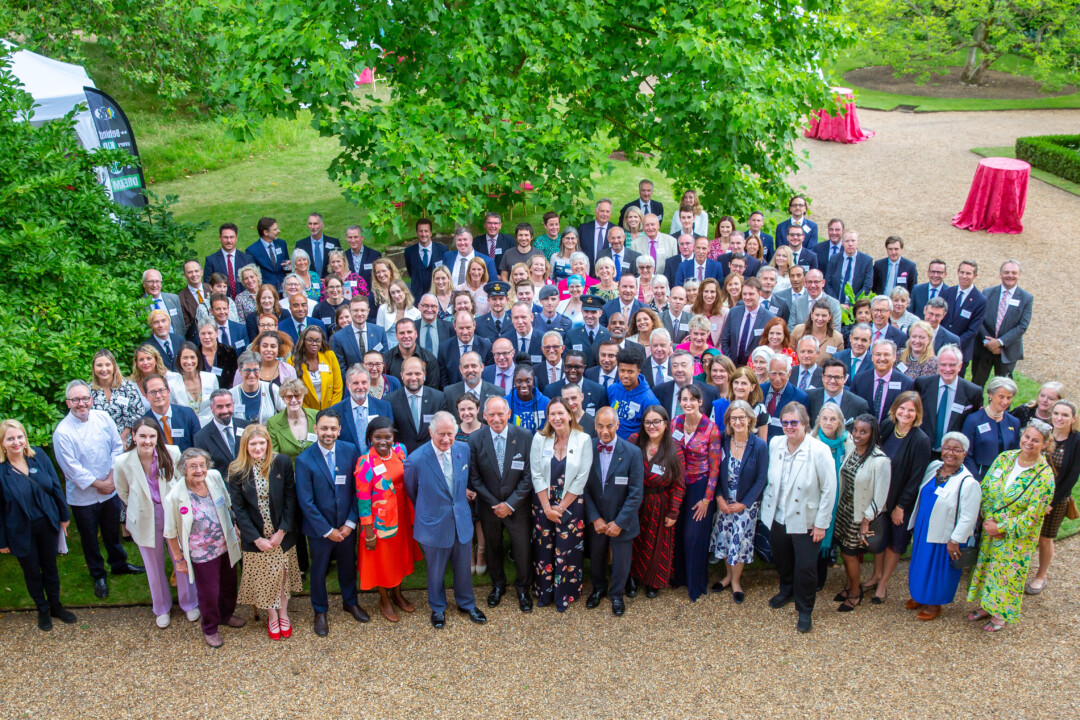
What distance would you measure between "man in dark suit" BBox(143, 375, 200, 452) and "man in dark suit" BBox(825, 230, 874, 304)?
7625mm

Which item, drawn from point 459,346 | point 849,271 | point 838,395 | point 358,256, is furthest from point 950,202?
point 459,346

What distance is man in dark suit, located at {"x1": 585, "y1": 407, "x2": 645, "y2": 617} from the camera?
6.66m

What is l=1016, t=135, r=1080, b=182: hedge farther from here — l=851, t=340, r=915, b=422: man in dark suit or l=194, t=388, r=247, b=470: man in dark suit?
l=194, t=388, r=247, b=470: man in dark suit

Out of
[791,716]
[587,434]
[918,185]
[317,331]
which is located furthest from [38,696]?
[918,185]

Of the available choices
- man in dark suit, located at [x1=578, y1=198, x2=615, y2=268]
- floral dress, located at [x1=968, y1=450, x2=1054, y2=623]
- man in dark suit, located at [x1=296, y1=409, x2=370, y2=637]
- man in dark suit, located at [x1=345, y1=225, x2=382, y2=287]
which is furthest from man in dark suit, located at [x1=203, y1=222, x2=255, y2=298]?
floral dress, located at [x1=968, y1=450, x2=1054, y2=623]

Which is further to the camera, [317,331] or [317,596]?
[317,331]

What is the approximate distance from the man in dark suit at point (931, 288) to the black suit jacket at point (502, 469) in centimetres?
523

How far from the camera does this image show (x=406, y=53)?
40.8 feet

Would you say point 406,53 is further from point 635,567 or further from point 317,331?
point 635,567

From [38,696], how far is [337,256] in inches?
215

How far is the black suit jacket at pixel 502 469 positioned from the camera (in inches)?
267

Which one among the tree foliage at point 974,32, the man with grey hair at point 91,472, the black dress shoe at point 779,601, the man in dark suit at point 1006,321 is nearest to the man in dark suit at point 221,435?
the man with grey hair at point 91,472

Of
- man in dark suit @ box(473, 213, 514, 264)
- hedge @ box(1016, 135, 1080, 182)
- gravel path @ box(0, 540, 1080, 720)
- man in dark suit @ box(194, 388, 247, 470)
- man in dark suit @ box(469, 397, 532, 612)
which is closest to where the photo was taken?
gravel path @ box(0, 540, 1080, 720)

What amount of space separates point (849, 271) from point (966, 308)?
1.51 metres
